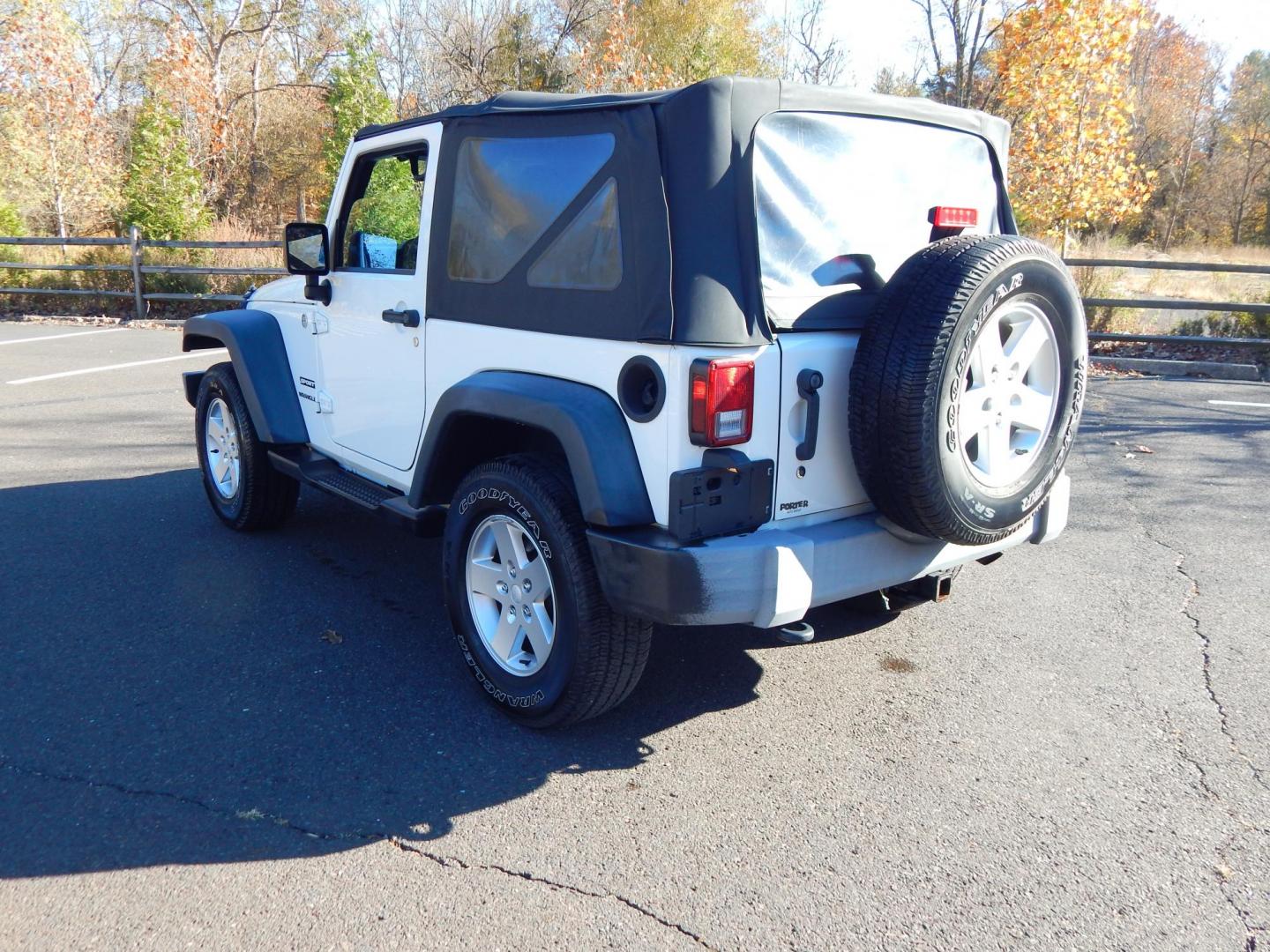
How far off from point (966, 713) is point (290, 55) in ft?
123

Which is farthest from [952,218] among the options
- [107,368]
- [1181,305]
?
[107,368]

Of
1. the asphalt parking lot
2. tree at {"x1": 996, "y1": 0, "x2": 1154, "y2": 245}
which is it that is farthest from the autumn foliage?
the asphalt parking lot

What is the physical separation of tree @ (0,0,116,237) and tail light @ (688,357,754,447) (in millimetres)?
25397

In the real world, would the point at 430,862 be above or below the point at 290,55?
below

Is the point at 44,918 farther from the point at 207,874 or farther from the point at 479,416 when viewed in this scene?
the point at 479,416

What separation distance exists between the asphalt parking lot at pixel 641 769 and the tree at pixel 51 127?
2242 centimetres

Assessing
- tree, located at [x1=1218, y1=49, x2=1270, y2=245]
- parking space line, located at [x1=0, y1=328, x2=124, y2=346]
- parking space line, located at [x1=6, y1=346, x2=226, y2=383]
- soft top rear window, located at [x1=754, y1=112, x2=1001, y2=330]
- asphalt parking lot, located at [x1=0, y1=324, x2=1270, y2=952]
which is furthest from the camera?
tree, located at [x1=1218, y1=49, x2=1270, y2=245]

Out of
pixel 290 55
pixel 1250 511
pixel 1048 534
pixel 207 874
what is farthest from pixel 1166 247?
pixel 207 874

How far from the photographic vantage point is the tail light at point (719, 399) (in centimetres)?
277

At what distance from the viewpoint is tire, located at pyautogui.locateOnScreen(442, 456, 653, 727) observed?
10.1ft

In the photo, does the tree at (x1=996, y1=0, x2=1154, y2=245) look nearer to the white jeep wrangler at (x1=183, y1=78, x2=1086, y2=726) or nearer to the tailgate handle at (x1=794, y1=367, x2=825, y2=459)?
the white jeep wrangler at (x1=183, y1=78, x2=1086, y2=726)

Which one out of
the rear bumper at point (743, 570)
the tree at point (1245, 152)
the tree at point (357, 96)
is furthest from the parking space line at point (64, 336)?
the tree at point (1245, 152)

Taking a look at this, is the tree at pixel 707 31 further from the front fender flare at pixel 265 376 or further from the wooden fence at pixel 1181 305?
the front fender flare at pixel 265 376

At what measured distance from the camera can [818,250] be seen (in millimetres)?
3133
